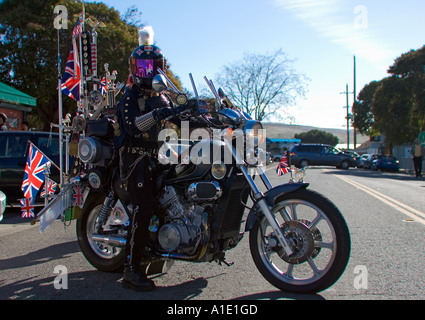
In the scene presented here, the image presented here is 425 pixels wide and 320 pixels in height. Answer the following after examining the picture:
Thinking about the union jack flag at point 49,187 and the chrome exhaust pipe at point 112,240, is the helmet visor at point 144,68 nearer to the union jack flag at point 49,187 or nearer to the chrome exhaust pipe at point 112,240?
the chrome exhaust pipe at point 112,240

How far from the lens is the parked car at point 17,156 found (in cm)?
866

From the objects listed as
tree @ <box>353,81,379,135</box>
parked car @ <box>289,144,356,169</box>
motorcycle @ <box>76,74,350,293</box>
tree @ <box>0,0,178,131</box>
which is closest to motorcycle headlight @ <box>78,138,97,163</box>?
motorcycle @ <box>76,74,350,293</box>

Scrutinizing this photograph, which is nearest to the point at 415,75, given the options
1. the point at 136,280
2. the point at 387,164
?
the point at 387,164

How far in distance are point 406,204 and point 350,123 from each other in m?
66.1

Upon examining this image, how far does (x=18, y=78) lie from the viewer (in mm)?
26312

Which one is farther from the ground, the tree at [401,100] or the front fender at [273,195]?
the tree at [401,100]

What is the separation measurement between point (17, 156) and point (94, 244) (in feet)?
16.9

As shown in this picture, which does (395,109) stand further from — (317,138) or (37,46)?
(317,138)

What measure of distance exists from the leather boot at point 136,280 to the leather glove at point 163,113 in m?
1.33

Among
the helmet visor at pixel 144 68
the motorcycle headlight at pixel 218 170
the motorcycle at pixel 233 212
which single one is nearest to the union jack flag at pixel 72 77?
the helmet visor at pixel 144 68

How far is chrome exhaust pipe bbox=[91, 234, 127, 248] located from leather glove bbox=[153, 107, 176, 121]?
1219mm

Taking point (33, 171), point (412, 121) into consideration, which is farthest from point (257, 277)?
point (412, 121)

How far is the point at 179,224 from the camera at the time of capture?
12.2 feet

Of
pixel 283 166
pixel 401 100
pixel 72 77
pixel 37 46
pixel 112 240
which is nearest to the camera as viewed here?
pixel 112 240
